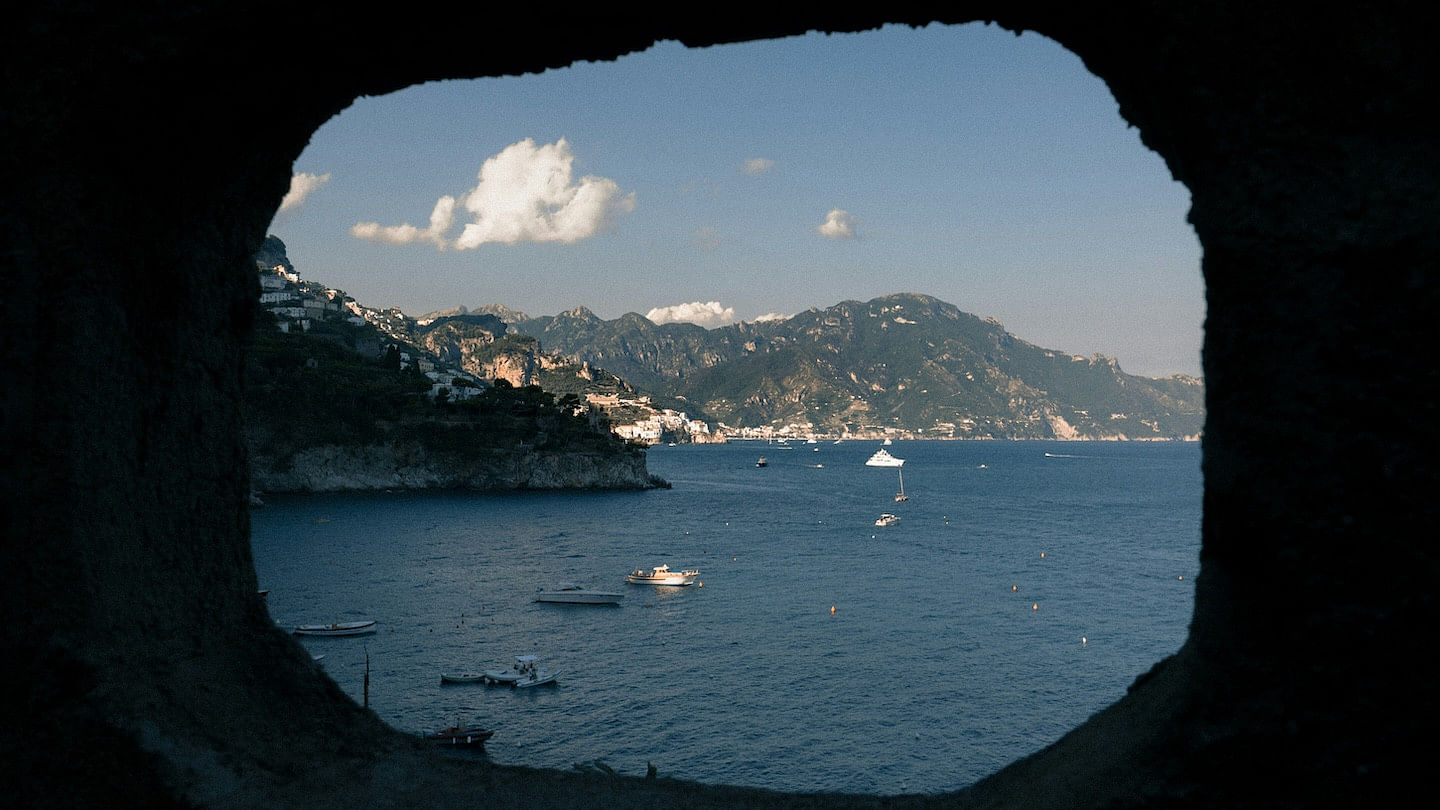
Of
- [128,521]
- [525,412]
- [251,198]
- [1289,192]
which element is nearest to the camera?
[1289,192]

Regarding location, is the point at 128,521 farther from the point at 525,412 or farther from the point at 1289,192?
the point at 525,412

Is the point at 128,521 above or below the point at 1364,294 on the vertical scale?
below

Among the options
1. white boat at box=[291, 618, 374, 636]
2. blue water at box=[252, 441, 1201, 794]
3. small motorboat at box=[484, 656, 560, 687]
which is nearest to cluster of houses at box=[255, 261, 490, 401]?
blue water at box=[252, 441, 1201, 794]

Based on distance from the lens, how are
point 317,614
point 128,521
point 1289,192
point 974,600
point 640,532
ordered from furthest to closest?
point 640,532, point 974,600, point 317,614, point 128,521, point 1289,192

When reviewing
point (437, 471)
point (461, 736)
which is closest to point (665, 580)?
point (461, 736)

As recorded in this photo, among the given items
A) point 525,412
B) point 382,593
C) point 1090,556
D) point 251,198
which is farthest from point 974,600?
point 525,412

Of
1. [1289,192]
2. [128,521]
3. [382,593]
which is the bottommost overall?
[382,593]

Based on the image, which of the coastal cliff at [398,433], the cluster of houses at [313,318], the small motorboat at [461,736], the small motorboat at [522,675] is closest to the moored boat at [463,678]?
the small motorboat at [522,675]
